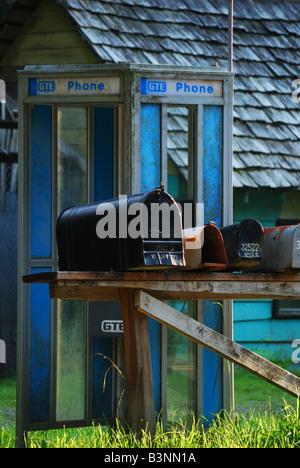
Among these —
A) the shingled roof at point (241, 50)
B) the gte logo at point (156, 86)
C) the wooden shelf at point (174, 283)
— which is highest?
the shingled roof at point (241, 50)

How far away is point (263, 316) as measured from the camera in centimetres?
1091

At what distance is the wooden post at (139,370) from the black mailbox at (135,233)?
0.33 meters

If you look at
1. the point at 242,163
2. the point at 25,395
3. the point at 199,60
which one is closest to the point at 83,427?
the point at 25,395

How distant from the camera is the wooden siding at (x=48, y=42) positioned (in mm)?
10742

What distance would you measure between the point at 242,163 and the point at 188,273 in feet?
17.3

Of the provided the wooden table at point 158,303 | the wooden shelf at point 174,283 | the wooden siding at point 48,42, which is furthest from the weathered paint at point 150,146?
the wooden siding at point 48,42

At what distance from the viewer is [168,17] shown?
460 inches

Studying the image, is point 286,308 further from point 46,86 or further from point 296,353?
point 46,86

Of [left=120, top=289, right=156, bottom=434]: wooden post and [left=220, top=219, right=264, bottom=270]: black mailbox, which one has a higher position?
[left=220, top=219, right=264, bottom=270]: black mailbox

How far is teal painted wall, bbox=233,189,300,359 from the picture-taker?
10727mm

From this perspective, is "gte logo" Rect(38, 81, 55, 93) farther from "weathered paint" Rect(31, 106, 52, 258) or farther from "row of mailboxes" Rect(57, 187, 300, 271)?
"row of mailboxes" Rect(57, 187, 300, 271)

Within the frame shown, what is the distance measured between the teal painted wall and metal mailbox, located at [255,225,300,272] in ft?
15.9

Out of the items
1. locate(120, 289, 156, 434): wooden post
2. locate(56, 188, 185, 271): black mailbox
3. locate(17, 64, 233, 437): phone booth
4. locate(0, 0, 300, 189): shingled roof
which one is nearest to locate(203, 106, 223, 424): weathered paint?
locate(17, 64, 233, 437): phone booth

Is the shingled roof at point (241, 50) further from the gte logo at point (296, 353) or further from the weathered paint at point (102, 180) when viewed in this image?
the weathered paint at point (102, 180)
